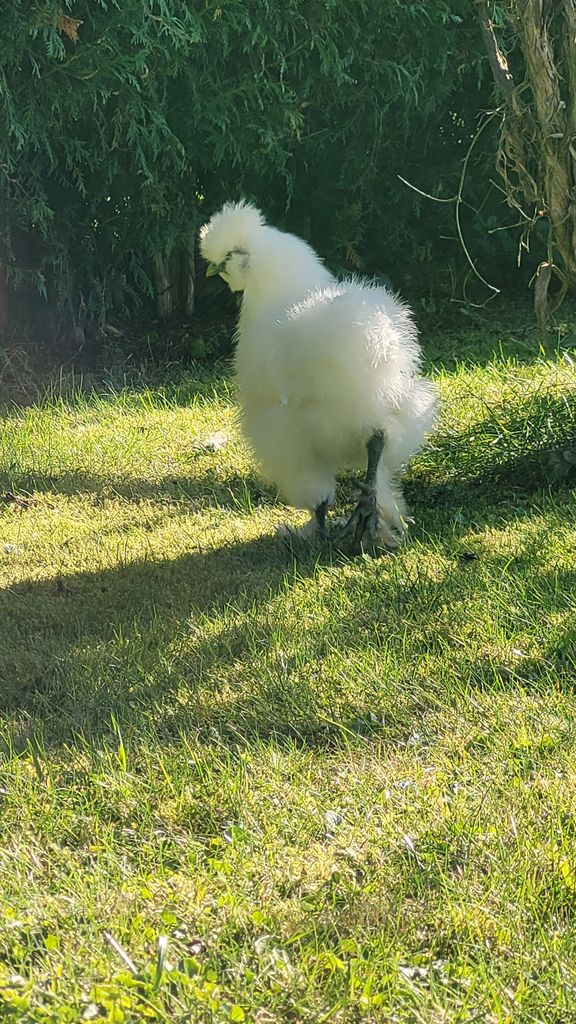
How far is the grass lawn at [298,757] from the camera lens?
92.2 inches

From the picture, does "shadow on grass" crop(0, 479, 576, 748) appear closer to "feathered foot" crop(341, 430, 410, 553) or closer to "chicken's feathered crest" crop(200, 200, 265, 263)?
"feathered foot" crop(341, 430, 410, 553)

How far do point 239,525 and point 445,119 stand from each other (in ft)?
18.2

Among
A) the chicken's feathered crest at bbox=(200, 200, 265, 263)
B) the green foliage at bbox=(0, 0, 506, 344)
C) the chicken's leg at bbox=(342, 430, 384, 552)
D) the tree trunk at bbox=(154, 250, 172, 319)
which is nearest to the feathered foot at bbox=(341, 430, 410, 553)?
the chicken's leg at bbox=(342, 430, 384, 552)

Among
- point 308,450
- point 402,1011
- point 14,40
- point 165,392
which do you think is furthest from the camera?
point 165,392

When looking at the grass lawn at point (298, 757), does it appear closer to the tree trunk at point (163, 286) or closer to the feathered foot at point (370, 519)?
the feathered foot at point (370, 519)

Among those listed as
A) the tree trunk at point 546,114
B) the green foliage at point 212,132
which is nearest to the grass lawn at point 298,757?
the tree trunk at point 546,114

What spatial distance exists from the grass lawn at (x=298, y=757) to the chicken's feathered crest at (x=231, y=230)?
129 cm

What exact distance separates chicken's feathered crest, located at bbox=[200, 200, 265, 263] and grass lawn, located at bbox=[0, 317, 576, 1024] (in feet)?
4.22

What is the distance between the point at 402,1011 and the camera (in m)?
2.24

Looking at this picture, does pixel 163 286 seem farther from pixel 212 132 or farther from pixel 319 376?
pixel 319 376

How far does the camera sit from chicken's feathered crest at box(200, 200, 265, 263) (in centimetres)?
470

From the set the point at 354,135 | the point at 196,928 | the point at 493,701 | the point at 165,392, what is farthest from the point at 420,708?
the point at 354,135

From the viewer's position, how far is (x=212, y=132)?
8203 mm

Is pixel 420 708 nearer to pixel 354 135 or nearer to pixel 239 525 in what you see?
pixel 239 525
